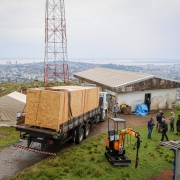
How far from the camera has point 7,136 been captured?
54.3ft

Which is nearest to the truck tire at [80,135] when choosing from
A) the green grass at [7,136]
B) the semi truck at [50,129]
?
the semi truck at [50,129]

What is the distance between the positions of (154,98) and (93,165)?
700 inches

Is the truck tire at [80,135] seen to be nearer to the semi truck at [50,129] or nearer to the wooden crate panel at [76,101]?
the semi truck at [50,129]

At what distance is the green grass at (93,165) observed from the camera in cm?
1077

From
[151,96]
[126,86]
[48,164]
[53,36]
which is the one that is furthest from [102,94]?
[53,36]

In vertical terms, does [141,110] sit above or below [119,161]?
below

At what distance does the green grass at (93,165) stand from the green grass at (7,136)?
3.81m

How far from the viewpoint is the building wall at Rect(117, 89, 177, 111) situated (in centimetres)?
2589

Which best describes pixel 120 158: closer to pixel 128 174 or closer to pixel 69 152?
pixel 128 174

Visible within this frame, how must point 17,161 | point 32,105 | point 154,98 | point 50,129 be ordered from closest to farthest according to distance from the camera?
point 17,161 < point 50,129 < point 32,105 < point 154,98

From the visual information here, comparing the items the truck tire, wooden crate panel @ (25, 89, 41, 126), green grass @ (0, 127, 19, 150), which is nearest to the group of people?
the truck tire

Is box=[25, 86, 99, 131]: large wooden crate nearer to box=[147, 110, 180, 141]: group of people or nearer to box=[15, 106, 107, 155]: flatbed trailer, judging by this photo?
box=[15, 106, 107, 155]: flatbed trailer

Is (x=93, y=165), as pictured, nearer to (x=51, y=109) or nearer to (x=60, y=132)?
(x=60, y=132)

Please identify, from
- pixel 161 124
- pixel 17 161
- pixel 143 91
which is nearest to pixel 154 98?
pixel 143 91
